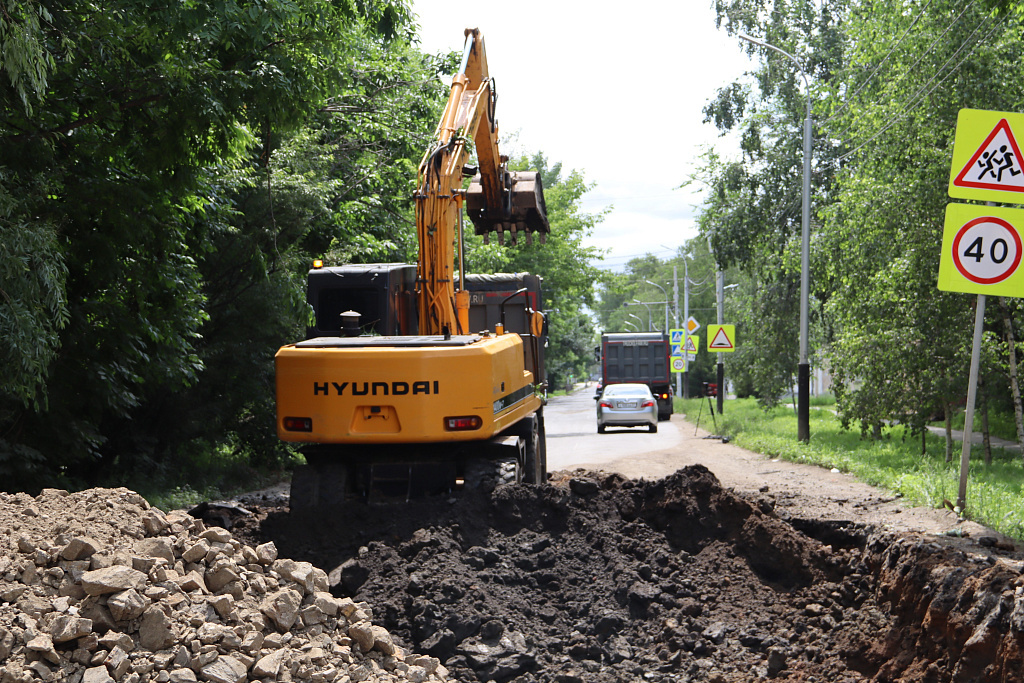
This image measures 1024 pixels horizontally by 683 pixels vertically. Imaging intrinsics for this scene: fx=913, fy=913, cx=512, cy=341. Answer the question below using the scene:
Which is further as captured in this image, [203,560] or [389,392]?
[389,392]

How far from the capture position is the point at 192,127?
9266mm

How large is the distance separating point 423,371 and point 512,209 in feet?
13.1

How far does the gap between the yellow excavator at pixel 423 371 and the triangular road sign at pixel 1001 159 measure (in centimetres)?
495

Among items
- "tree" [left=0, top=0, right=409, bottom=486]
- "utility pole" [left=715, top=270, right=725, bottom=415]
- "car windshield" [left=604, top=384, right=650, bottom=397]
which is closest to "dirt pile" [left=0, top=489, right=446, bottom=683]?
"tree" [left=0, top=0, right=409, bottom=486]

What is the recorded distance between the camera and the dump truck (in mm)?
35000

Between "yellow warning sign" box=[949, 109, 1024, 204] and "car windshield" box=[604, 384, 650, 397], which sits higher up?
"yellow warning sign" box=[949, 109, 1024, 204]

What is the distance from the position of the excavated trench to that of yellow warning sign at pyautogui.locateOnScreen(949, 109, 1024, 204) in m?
3.52

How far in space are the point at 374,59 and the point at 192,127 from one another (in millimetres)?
10615

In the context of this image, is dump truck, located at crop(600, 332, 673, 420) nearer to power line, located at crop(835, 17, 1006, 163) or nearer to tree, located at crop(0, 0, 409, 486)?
power line, located at crop(835, 17, 1006, 163)

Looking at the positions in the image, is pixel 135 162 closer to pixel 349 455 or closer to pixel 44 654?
pixel 349 455

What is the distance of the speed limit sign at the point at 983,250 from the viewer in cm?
881

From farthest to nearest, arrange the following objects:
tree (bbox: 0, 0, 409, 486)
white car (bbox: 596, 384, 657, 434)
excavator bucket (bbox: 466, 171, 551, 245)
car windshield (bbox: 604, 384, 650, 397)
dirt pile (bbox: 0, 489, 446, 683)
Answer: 1. car windshield (bbox: 604, 384, 650, 397)
2. white car (bbox: 596, 384, 657, 434)
3. excavator bucket (bbox: 466, 171, 551, 245)
4. tree (bbox: 0, 0, 409, 486)
5. dirt pile (bbox: 0, 489, 446, 683)

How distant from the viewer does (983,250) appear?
889 cm

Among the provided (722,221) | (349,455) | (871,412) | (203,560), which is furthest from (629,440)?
(203,560)
